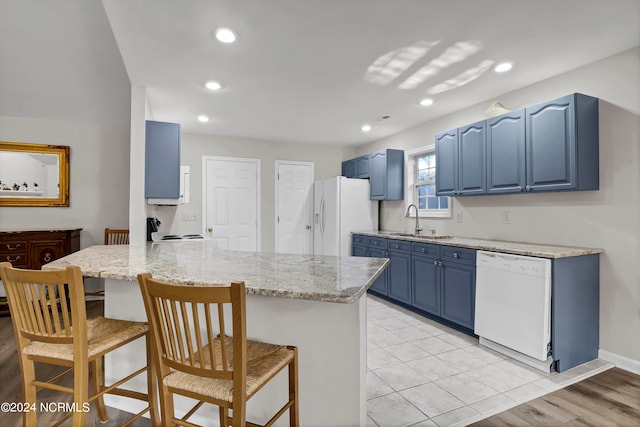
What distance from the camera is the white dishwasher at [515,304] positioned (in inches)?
97.2

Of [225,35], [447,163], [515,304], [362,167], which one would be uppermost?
[225,35]

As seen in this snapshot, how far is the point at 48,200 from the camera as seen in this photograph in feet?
13.7

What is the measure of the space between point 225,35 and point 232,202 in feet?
10.7

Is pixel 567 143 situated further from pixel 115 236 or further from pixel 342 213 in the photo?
pixel 115 236

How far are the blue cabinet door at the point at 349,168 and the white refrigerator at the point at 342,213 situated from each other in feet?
1.60

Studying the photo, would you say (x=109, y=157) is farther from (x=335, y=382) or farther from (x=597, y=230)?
(x=597, y=230)

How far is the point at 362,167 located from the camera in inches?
213

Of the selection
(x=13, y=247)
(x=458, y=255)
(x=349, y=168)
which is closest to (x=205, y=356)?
(x=458, y=255)

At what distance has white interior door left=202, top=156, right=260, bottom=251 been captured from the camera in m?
5.16

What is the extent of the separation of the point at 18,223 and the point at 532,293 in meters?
5.52

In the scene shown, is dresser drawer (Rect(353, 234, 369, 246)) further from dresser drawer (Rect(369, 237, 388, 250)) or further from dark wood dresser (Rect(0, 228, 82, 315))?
dark wood dresser (Rect(0, 228, 82, 315))

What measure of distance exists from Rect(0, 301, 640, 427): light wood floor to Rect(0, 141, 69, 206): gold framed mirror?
2.36m

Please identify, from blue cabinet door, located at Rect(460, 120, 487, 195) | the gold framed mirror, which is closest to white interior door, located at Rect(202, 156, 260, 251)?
the gold framed mirror

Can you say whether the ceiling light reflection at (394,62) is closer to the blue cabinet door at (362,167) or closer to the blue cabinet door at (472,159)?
the blue cabinet door at (472,159)
